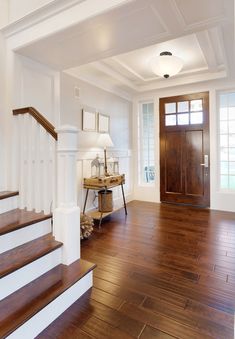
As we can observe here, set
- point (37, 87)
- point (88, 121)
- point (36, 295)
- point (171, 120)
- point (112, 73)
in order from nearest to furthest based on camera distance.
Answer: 1. point (36, 295)
2. point (37, 87)
3. point (88, 121)
4. point (112, 73)
5. point (171, 120)

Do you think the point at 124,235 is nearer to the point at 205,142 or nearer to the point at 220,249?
the point at 220,249

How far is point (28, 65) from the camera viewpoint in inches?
99.2

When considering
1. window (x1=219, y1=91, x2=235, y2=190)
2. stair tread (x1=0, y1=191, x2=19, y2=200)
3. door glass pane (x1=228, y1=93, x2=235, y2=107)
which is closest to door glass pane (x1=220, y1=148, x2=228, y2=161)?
window (x1=219, y1=91, x2=235, y2=190)

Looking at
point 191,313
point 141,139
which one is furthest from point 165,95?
point 191,313

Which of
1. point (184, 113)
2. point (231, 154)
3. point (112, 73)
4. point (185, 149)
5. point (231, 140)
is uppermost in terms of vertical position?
point (112, 73)

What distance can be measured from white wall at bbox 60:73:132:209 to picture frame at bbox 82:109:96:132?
6cm

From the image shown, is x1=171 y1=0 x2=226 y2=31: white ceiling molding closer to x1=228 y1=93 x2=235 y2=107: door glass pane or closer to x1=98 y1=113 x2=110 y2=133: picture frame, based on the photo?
x1=98 y1=113 x2=110 y2=133: picture frame

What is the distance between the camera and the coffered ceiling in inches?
69.4

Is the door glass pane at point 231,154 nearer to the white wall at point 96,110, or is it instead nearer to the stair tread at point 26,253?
the white wall at point 96,110

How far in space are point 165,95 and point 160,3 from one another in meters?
3.28

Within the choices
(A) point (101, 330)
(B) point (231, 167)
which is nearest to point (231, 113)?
(B) point (231, 167)

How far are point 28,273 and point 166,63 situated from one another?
2984 millimetres

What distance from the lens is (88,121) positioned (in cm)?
375

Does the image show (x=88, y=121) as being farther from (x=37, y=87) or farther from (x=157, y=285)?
(x=157, y=285)
